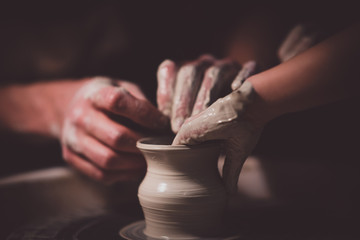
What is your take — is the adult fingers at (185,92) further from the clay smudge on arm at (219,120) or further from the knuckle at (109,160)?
the knuckle at (109,160)

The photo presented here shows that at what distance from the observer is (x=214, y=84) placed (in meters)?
1.17

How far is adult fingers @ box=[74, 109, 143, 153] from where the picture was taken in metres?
1.27

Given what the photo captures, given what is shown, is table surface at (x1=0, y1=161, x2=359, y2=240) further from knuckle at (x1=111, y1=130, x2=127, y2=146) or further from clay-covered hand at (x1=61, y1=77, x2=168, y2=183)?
knuckle at (x1=111, y1=130, x2=127, y2=146)

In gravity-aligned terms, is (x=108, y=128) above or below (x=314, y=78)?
below

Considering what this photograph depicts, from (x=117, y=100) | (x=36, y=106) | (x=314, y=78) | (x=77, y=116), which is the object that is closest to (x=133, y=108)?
(x=117, y=100)

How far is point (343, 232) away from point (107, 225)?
705 mm

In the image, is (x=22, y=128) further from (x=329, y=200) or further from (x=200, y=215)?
(x=329, y=200)

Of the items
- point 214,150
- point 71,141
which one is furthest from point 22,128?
point 214,150

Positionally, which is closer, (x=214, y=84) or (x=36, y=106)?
(x=214, y=84)

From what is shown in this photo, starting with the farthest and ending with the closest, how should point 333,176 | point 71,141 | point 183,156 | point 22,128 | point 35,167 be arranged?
1. point 35,167
2. point 22,128
3. point 333,176
4. point 71,141
5. point 183,156

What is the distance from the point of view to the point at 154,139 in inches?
45.6

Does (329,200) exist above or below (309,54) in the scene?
below

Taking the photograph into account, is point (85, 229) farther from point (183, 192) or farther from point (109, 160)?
point (183, 192)

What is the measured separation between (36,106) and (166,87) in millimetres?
1152
